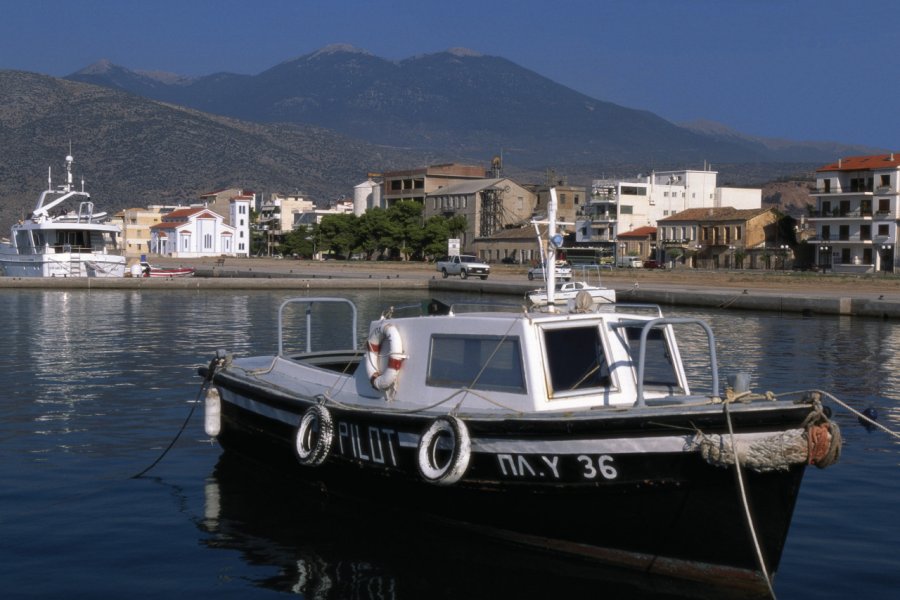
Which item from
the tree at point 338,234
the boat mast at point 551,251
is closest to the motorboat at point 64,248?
the tree at point 338,234

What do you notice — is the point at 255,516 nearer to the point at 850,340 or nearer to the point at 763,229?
the point at 850,340

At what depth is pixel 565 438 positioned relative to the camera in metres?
11.1

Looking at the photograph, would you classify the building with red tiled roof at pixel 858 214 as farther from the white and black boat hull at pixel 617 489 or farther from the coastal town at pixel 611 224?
the white and black boat hull at pixel 617 489

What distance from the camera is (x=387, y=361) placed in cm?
1368

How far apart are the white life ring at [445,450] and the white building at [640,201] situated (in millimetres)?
108419

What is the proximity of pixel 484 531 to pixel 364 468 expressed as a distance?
6.32 ft

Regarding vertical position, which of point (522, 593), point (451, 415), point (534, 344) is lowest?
point (522, 593)

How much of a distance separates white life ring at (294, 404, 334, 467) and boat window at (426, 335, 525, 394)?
1.54 m

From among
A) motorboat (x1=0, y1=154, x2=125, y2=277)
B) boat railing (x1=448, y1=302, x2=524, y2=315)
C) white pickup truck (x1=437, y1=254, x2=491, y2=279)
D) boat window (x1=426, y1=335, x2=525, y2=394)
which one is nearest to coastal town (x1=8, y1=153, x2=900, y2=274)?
white pickup truck (x1=437, y1=254, x2=491, y2=279)

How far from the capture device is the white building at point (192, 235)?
133000 mm

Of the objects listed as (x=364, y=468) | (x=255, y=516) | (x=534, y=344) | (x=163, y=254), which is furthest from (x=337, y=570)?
(x=163, y=254)

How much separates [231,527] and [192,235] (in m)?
124

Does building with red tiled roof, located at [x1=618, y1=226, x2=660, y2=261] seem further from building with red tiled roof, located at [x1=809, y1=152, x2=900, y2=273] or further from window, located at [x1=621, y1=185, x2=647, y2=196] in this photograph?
building with red tiled roof, located at [x1=809, y1=152, x2=900, y2=273]

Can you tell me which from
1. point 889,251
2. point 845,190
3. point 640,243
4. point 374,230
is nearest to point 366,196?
point 374,230
